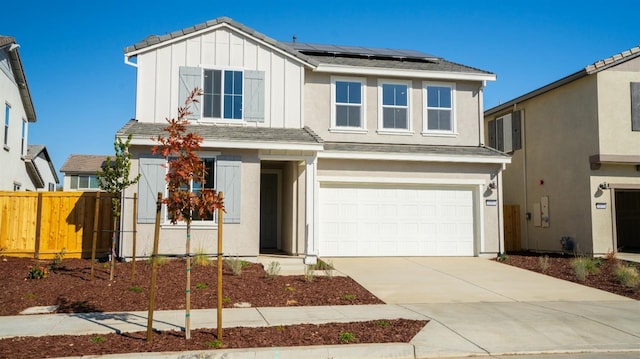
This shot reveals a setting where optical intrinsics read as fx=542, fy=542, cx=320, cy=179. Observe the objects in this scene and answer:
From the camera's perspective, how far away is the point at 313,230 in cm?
1491

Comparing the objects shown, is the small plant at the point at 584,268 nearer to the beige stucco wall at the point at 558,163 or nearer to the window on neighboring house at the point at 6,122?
the beige stucco wall at the point at 558,163

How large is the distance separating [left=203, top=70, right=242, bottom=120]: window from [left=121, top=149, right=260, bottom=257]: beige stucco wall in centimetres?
157

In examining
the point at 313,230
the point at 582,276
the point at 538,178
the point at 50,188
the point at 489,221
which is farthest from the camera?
the point at 50,188

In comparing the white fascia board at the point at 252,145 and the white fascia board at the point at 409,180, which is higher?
the white fascia board at the point at 252,145

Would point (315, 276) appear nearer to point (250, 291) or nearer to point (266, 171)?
point (250, 291)

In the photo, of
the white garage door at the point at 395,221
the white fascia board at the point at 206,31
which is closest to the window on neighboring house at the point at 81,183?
the white fascia board at the point at 206,31

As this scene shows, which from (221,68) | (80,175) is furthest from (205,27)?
(80,175)

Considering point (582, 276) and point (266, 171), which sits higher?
point (266, 171)

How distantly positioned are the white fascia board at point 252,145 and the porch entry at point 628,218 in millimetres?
15466

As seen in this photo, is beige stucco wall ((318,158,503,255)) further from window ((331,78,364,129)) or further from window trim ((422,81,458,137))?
window ((331,78,364,129))

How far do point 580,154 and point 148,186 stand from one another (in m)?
13.6

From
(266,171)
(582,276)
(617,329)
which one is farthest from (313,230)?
(617,329)

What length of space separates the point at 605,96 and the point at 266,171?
11.1 m

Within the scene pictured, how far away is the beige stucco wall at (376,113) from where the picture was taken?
16875 millimetres
